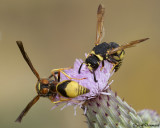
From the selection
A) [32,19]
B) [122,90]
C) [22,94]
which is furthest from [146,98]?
[32,19]

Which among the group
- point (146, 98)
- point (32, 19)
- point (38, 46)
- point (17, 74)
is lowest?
point (146, 98)

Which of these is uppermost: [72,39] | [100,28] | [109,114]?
[100,28]

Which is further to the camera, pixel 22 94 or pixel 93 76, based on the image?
pixel 22 94

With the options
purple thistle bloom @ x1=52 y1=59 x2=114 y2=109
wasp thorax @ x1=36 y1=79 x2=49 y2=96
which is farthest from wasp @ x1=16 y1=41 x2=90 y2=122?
purple thistle bloom @ x1=52 y1=59 x2=114 y2=109

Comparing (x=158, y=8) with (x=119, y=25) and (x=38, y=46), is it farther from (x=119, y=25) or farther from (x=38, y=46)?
(x=38, y=46)

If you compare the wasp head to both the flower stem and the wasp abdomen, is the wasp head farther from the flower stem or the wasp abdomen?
the flower stem

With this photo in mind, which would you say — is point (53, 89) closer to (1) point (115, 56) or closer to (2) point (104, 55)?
(2) point (104, 55)

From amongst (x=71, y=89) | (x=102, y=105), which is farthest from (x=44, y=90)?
(x=102, y=105)

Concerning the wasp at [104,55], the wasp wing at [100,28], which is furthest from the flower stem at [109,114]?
the wasp wing at [100,28]
